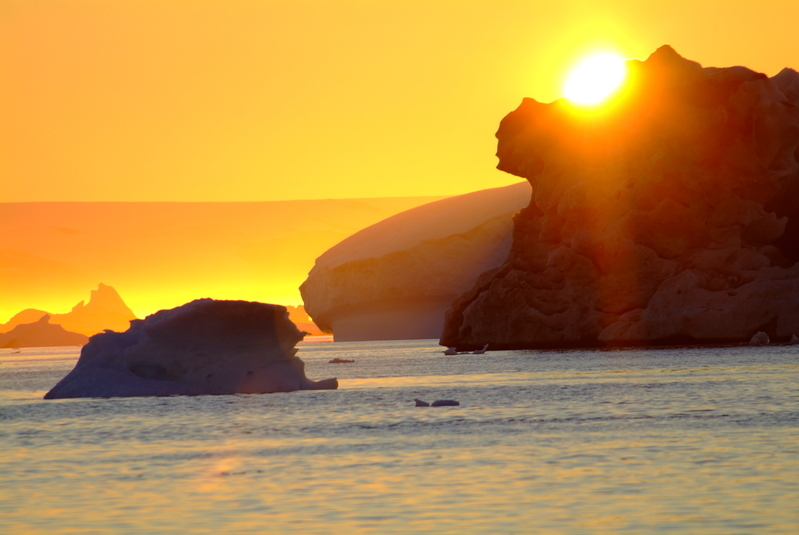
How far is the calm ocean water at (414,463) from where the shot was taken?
12977 mm

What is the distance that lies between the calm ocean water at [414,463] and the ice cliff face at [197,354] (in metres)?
0.72

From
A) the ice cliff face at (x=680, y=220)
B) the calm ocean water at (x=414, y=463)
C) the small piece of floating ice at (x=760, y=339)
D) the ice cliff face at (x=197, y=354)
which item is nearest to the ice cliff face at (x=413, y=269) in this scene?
the ice cliff face at (x=680, y=220)

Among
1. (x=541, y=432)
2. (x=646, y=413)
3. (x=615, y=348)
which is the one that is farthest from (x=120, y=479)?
(x=615, y=348)

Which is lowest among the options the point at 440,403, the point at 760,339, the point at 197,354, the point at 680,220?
the point at 440,403

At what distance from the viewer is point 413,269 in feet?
389

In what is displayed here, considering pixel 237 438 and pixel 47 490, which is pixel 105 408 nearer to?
pixel 237 438

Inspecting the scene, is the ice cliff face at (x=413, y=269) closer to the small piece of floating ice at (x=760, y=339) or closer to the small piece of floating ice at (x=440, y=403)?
the small piece of floating ice at (x=760, y=339)

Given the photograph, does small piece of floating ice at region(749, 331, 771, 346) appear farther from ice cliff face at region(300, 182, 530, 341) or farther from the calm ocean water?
ice cliff face at region(300, 182, 530, 341)

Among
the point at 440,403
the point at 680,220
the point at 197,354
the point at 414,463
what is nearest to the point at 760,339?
the point at 680,220

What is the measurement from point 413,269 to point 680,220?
5614 cm

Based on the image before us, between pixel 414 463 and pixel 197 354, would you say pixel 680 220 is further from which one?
pixel 414 463

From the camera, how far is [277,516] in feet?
43.7

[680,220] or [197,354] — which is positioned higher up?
[680,220]

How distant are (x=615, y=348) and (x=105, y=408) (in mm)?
46119
